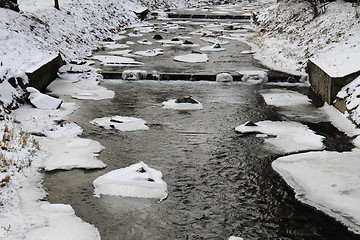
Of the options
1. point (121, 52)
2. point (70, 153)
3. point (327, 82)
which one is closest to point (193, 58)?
point (121, 52)

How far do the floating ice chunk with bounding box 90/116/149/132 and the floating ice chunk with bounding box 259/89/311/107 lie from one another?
3.09 m

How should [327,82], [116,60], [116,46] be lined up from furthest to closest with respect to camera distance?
1. [116,46]
2. [116,60]
3. [327,82]

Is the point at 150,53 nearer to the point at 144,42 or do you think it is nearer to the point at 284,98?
the point at 144,42

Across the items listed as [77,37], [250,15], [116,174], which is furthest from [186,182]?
[250,15]

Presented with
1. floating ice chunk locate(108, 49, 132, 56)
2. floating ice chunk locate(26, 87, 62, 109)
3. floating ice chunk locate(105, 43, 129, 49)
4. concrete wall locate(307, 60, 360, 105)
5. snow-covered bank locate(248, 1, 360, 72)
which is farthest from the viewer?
floating ice chunk locate(105, 43, 129, 49)

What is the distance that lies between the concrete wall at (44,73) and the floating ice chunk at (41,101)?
380 mm

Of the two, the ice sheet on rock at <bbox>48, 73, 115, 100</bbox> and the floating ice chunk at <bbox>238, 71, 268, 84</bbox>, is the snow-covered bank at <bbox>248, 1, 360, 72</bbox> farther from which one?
the ice sheet on rock at <bbox>48, 73, 115, 100</bbox>

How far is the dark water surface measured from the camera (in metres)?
4.82

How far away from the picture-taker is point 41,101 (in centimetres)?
906

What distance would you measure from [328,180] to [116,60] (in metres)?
9.03

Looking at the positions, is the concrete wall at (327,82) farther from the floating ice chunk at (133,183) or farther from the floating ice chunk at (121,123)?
the floating ice chunk at (133,183)

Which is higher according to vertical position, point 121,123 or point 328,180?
point 121,123

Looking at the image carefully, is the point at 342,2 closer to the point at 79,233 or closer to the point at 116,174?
the point at 116,174

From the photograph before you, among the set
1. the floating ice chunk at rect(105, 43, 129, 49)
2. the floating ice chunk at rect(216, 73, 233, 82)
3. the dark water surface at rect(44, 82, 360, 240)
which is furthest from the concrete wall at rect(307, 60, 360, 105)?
the floating ice chunk at rect(105, 43, 129, 49)
